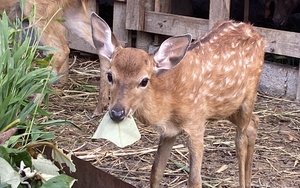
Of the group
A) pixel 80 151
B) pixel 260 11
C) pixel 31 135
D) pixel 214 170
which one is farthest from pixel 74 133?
pixel 260 11

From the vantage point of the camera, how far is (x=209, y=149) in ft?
18.1

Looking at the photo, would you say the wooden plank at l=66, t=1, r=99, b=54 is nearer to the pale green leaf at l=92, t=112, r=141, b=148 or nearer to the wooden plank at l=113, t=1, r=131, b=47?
the wooden plank at l=113, t=1, r=131, b=47

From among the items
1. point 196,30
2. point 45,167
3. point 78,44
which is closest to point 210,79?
point 45,167

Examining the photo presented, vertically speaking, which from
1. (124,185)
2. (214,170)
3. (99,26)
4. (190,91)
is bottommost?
(214,170)

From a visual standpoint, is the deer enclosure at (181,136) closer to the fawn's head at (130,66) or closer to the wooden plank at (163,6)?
the wooden plank at (163,6)

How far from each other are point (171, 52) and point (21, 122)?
930 mm

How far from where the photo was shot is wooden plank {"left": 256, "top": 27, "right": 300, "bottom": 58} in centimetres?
655

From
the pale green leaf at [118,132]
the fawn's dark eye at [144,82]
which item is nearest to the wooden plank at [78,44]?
the fawn's dark eye at [144,82]

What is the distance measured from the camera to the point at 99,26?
399 centimetres

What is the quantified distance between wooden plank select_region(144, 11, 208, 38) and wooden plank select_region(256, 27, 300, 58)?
68 cm

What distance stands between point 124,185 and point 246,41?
1.59m

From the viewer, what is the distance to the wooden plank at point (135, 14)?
7.36 metres

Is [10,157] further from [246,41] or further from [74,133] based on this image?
[74,133]

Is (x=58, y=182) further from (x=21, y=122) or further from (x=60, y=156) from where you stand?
(x=21, y=122)
